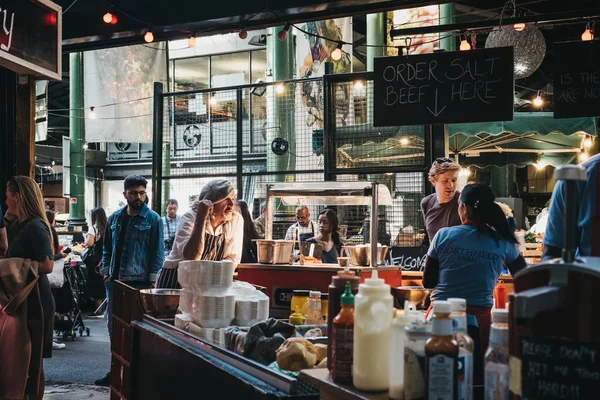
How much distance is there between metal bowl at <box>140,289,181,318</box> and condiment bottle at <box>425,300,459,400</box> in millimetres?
2812

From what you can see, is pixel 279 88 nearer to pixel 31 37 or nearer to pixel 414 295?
pixel 31 37

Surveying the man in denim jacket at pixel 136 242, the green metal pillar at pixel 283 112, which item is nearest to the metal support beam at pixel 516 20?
the green metal pillar at pixel 283 112

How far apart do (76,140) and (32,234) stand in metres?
17.1

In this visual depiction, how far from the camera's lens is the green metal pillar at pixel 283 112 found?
34.8 feet

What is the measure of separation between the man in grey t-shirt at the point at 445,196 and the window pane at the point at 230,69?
637 inches

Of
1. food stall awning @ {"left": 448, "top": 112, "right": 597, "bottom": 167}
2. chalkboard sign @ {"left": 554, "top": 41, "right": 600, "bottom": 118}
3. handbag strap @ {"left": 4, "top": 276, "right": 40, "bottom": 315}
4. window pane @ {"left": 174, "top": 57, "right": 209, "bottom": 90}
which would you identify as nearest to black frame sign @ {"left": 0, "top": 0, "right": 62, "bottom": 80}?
handbag strap @ {"left": 4, "top": 276, "right": 40, "bottom": 315}

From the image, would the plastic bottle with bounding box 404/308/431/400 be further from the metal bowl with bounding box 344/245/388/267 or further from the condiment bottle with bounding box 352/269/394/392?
the metal bowl with bounding box 344/245/388/267

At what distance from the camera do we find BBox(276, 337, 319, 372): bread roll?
261cm

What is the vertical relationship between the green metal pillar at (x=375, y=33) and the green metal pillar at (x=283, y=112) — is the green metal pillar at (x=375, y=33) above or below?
above

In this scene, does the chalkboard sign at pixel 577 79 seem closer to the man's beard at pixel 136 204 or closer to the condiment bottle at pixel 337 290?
the man's beard at pixel 136 204

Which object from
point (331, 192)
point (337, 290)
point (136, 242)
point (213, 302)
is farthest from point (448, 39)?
point (337, 290)

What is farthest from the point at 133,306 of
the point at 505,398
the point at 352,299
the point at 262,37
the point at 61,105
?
the point at 61,105

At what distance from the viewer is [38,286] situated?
5383 mm

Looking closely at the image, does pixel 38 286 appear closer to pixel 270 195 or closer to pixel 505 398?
pixel 270 195
